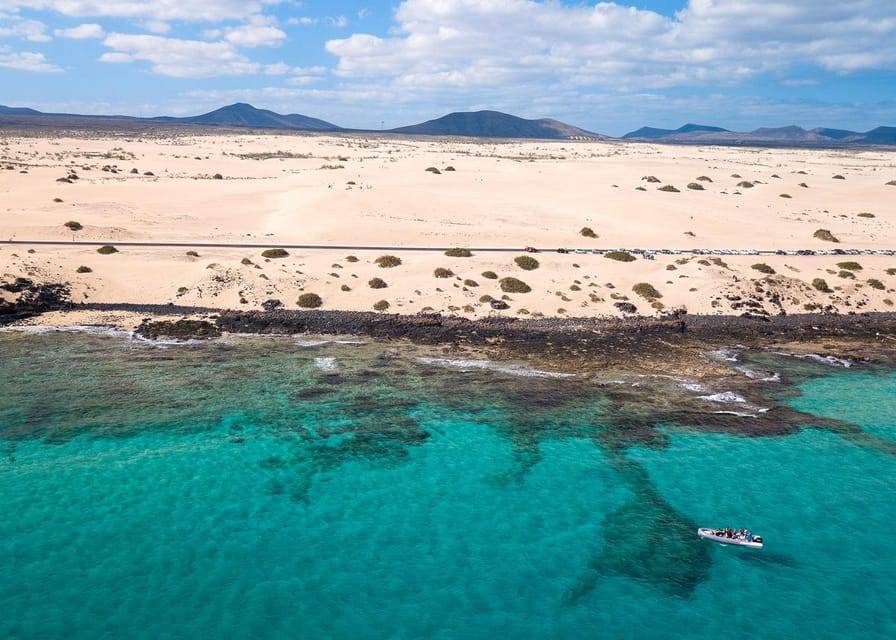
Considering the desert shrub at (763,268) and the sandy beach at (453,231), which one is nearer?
the sandy beach at (453,231)

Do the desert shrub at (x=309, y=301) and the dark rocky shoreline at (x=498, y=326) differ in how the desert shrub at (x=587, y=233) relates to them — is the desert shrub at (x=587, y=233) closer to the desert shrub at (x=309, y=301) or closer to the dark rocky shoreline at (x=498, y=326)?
the dark rocky shoreline at (x=498, y=326)

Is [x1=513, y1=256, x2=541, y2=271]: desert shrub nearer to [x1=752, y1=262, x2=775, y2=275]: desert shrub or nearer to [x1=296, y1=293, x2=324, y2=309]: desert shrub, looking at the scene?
[x1=296, y1=293, x2=324, y2=309]: desert shrub

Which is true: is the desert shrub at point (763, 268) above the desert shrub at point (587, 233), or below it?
A: below

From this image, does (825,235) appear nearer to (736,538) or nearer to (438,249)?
(438,249)

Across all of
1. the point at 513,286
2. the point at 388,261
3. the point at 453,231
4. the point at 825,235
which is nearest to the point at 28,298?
the point at 388,261

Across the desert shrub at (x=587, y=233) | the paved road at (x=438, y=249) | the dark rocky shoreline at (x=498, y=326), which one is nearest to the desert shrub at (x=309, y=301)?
the dark rocky shoreline at (x=498, y=326)

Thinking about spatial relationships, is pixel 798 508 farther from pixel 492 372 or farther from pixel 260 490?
pixel 260 490
